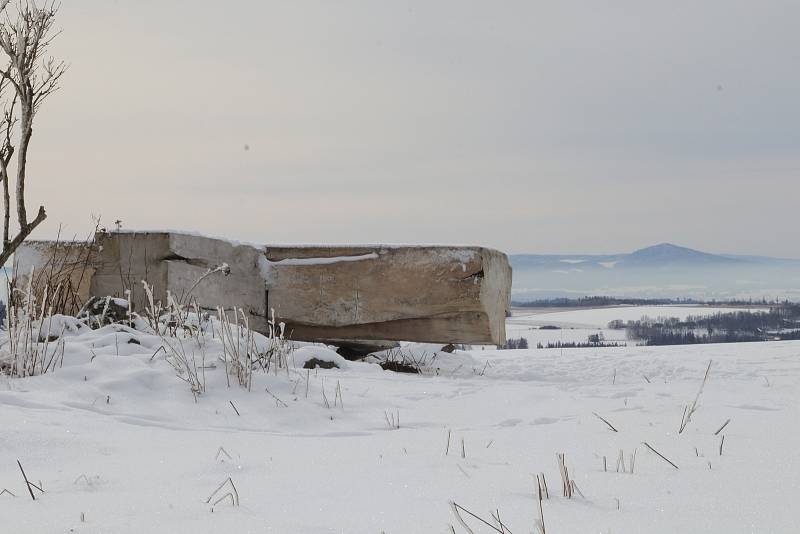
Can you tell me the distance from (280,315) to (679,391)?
142 inches

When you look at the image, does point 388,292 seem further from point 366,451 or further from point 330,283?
point 366,451

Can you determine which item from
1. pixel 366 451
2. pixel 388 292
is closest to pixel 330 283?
pixel 388 292

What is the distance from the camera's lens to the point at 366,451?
2486 mm

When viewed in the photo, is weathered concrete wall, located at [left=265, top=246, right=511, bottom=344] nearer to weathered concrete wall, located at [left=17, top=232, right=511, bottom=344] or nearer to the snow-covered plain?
weathered concrete wall, located at [left=17, top=232, right=511, bottom=344]

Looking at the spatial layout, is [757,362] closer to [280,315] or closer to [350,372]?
[350,372]

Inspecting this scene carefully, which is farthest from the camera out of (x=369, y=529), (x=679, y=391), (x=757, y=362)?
(x=757, y=362)

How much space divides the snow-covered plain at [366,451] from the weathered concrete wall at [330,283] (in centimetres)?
173

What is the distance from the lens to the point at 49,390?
3369 mm

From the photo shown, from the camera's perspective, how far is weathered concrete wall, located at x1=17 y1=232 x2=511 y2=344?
20.2ft

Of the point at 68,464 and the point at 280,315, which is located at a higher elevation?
the point at 280,315

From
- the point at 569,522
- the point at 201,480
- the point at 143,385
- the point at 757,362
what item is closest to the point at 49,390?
the point at 143,385

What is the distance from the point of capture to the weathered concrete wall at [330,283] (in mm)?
6160

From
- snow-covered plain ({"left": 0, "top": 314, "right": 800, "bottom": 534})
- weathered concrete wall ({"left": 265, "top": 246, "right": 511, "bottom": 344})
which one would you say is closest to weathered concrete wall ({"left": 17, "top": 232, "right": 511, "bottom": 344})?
weathered concrete wall ({"left": 265, "top": 246, "right": 511, "bottom": 344})

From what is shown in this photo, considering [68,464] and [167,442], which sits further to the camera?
Result: [167,442]
